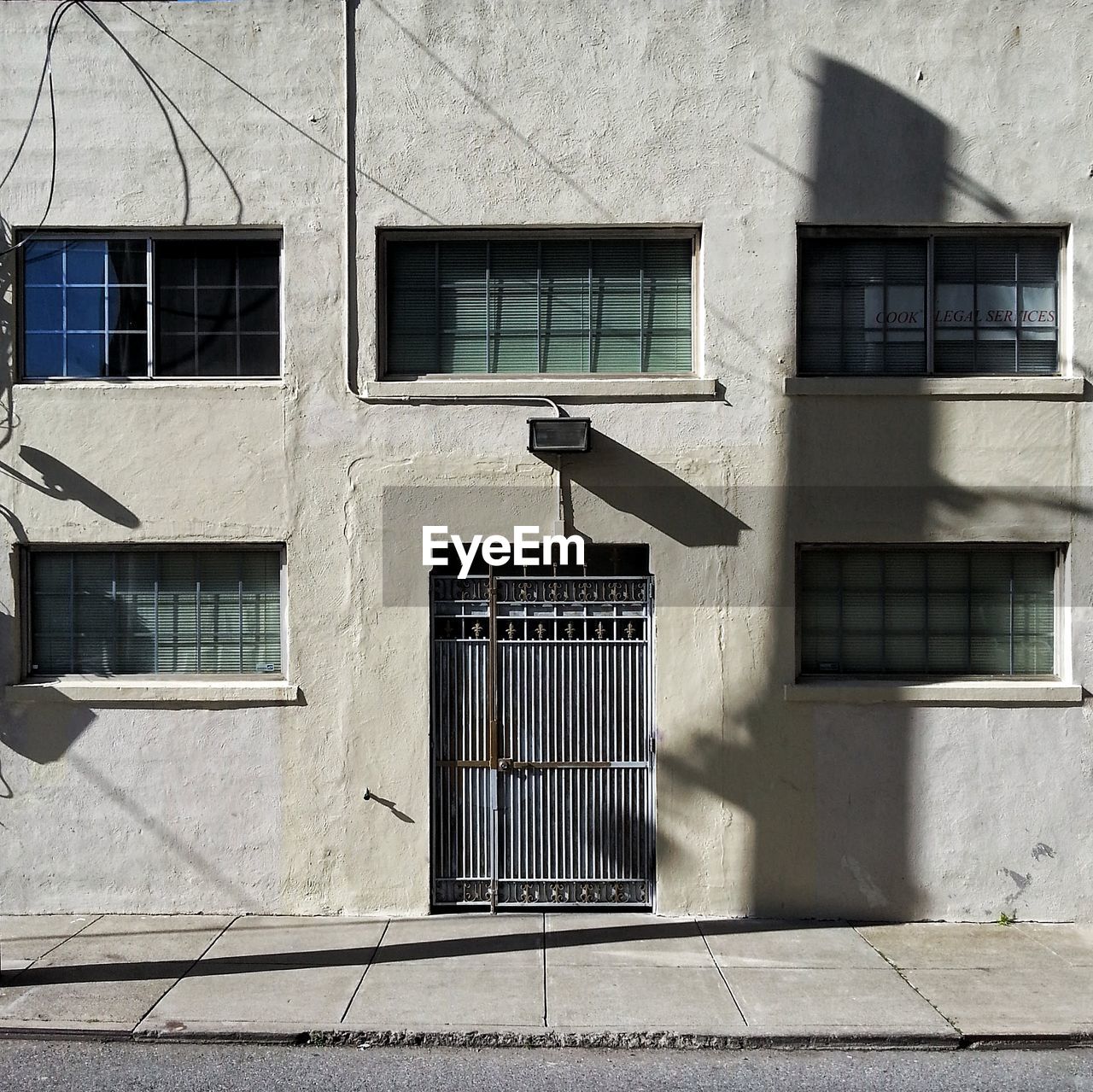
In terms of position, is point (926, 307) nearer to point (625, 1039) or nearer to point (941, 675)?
point (941, 675)

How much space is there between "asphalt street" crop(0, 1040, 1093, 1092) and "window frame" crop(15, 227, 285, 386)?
14.6ft

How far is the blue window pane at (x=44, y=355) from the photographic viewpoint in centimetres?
782

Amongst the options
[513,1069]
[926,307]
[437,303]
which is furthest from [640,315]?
[513,1069]

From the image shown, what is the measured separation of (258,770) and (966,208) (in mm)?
6506

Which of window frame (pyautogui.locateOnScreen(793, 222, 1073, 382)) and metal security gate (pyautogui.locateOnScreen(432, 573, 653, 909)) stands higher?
window frame (pyautogui.locateOnScreen(793, 222, 1073, 382))

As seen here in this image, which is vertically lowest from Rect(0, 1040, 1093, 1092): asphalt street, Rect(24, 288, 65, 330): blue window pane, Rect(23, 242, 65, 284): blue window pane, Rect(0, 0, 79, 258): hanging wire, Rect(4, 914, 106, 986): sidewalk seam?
Rect(0, 1040, 1093, 1092): asphalt street

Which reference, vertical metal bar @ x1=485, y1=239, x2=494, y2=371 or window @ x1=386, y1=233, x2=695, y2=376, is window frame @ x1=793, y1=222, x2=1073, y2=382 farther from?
vertical metal bar @ x1=485, y1=239, x2=494, y2=371

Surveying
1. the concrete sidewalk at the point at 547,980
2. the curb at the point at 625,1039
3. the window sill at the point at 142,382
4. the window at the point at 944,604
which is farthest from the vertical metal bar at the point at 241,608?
the window at the point at 944,604

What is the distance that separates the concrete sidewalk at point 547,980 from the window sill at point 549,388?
374 centimetres

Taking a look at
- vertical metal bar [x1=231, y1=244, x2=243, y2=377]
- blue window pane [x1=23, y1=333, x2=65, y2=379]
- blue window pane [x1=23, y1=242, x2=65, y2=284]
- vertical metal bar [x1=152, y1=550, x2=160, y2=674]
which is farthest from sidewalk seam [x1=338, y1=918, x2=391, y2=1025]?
blue window pane [x1=23, y1=242, x2=65, y2=284]

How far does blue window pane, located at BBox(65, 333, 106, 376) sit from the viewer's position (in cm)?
783

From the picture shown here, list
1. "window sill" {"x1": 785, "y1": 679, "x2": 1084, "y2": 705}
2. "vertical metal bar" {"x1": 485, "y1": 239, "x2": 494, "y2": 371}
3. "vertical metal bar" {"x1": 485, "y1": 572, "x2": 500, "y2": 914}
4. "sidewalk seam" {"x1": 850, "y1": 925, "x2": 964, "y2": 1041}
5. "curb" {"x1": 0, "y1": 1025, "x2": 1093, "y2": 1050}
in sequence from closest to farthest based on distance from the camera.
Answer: "curb" {"x1": 0, "y1": 1025, "x2": 1093, "y2": 1050}
"sidewalk seam" {"x1": 850, "y1": 925, "x2": 964, "y2": 1041}
"window sill" {"x1": 785, "y1": 679, "x2": 1084, "y2": 705}
"vertical metal bar" {"x1": 485, "y1": 572, "x2": 500, "y2": 914}
"vertical metal bar" {"x1": 485, "y1": 239, "x2": 494, "y2": 371}

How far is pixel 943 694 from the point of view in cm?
753

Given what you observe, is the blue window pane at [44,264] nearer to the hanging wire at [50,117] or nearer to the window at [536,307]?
the hanging wire at [50,117]
